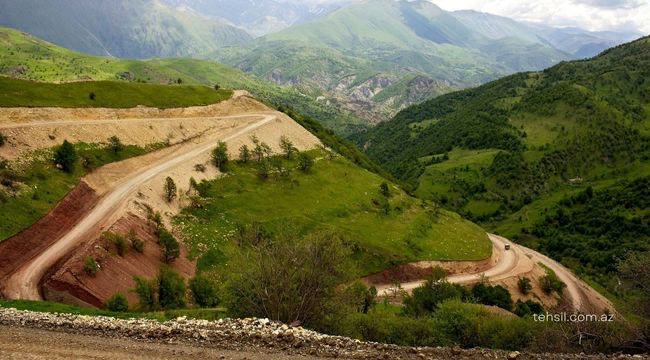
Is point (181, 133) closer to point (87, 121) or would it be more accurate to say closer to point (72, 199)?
point (87, 121)

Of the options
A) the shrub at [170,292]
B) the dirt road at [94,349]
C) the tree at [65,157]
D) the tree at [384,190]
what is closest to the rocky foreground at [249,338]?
the dirt road at [94,349]

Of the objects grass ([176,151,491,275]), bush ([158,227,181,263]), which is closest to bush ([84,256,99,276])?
bush ([158,227,181,263])

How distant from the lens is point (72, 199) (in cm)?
6706

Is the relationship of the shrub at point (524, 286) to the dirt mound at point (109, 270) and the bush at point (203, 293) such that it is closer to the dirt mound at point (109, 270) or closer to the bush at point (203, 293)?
the dirt mound at point (109, 270)

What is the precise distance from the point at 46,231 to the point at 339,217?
5563 centimetres

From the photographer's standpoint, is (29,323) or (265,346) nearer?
(265,346)

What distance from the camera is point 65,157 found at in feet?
235

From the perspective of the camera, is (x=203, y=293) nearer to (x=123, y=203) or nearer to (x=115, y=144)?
(x=123, y=203)

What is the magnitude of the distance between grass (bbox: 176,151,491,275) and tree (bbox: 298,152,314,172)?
76.9 inches

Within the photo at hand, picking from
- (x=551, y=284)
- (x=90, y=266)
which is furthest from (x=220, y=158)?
(x=551, y=284)

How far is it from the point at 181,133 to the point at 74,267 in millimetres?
54607

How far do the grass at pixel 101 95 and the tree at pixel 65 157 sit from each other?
16.7 metres

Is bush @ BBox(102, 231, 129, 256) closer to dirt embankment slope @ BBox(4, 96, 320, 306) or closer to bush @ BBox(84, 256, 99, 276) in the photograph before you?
dirt embankment slope @ BBox(4, 96, 320, 306)

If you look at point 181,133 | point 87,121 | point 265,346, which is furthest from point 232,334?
point 181,133
